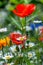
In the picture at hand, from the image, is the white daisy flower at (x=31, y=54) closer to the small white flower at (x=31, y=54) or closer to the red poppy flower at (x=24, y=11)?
the small white flower at (x=31, y=54)

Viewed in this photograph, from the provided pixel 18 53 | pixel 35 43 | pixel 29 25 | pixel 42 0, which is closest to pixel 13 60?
pixel 18 53

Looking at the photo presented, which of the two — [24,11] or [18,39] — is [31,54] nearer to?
[18,39]

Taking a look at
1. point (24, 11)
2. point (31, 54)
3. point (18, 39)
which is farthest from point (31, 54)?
point (24, 11)

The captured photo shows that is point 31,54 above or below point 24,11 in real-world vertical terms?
below

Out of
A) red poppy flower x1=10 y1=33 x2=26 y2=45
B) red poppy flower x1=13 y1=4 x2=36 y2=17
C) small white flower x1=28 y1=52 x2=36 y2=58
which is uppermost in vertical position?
red poppy flower x1=13 y1=4 x2=36 y2=17

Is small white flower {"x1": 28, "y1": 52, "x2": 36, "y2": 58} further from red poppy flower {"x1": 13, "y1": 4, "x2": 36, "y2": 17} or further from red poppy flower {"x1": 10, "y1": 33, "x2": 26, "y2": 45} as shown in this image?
red poppy flower {"x1": 13, "y1": 4, "x2": 36, "y2": 17}

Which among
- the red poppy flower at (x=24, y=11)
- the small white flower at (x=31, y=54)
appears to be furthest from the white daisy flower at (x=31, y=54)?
the red poppy flower at (x=24, y=11)

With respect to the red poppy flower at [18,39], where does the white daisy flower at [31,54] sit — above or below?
below

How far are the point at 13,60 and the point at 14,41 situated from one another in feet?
0.30

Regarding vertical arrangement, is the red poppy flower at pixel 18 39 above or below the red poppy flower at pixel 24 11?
below

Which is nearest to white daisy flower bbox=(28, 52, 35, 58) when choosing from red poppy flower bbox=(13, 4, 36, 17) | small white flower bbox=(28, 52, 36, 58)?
small white flower bbox=(28, 52, 36, 58)

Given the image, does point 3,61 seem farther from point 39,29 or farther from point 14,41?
point 39,29

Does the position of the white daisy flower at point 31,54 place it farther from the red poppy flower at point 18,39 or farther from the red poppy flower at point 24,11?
the red poppy flower at point 24,11

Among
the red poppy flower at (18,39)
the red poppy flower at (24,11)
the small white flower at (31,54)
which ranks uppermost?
the red poppy flower at (24,11)
